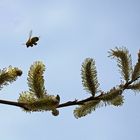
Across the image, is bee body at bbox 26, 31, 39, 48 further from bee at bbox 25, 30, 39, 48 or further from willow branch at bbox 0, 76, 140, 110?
willow branch at bbox 0, 76, 140, 110

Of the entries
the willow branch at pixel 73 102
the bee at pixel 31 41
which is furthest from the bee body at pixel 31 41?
the willow branch at pixel 73 102

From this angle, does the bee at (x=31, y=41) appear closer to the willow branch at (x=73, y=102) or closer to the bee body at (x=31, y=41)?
the bee body at (x=31, y=41)

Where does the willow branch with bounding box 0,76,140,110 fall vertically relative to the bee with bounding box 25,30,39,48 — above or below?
below

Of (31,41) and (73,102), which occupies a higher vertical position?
(31,41)

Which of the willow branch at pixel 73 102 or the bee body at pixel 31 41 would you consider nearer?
the willow branch at pixel 73 102

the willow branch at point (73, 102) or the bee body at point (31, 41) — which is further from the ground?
the bee body at point (31, 41)

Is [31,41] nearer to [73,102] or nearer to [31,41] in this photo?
[31,41]

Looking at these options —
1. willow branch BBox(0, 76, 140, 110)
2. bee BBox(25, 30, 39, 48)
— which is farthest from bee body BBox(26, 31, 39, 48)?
willow branch BBox(0, 76, 140, 110)

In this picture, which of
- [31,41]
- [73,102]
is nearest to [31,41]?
[31,41]

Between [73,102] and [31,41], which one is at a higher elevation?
[31,41]

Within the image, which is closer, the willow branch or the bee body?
the willow branch

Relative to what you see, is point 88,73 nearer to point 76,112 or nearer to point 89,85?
point 89,85

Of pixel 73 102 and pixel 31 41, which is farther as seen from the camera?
pixel 31 41
